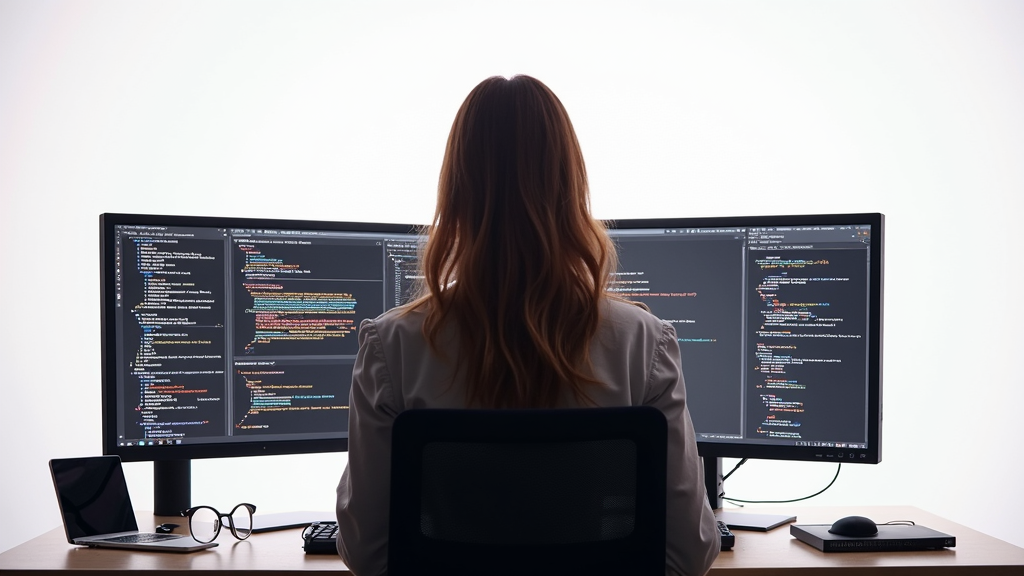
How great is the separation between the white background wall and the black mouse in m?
1.05

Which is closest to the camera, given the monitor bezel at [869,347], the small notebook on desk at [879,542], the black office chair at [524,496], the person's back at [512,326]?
the black office chair at [524,496]

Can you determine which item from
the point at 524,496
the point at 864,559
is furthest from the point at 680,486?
the point at 864,559

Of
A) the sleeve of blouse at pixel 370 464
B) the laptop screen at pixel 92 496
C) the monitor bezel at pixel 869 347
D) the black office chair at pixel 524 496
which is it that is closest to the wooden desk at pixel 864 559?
the monitor bezel at pixel 869 347

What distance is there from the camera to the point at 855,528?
1515mm

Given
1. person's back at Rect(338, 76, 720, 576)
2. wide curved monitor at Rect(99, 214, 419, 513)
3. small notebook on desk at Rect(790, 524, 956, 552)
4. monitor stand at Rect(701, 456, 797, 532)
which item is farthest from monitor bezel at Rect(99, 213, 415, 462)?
small notebook on desk at Rect(790, 524, 956, 552)

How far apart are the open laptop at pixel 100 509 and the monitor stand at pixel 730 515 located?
99 centimetres

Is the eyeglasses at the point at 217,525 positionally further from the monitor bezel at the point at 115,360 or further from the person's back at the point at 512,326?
the person's back at the point at 512,326

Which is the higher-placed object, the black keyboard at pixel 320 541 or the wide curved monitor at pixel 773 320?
the wide curved monitor at pixel 773 320

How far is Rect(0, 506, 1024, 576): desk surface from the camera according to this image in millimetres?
1370

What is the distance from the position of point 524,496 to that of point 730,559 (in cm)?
62

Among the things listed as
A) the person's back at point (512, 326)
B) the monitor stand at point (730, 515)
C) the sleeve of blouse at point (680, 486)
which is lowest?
the monitor stand at point (730, 515)

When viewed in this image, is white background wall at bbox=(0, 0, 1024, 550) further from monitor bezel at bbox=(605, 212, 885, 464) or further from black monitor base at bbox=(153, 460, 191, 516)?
monitor bezel at bbox=(605, 212, 885, 464)

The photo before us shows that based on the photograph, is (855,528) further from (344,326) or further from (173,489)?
(173,489)

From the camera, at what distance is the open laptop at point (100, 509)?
1.51 metres
